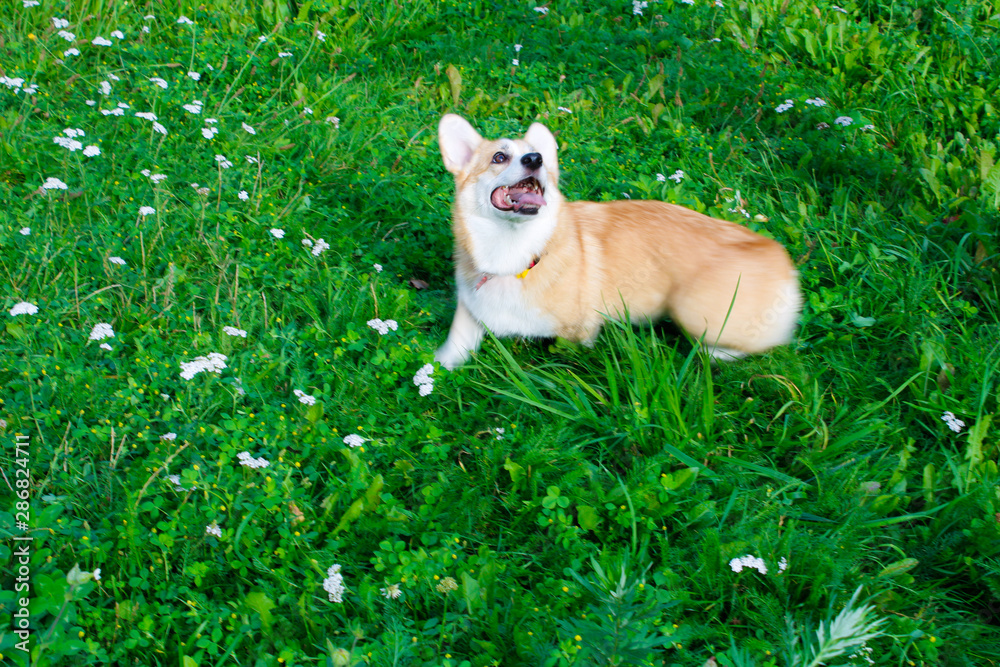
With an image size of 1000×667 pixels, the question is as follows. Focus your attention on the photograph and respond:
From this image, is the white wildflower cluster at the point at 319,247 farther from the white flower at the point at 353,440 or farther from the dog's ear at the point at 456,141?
the white flower at the point at 353,440

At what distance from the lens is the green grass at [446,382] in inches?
74.6

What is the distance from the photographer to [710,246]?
287 cm

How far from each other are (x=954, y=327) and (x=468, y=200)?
2198 mm

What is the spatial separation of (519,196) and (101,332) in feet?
5.49

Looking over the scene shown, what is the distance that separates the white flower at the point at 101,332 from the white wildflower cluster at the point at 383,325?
3.11ft

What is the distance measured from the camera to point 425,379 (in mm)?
2590

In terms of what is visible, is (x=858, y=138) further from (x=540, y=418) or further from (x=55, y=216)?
(x=55, y=216)

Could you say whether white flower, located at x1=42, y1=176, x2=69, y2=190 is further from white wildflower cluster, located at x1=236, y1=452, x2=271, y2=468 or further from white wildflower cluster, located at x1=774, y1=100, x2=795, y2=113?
white wildflower cluster, located at x1=774, y1=100, x2=795, y2=113

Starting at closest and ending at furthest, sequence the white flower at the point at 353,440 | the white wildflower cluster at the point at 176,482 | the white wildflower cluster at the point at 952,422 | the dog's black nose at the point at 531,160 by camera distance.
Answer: the white wildflower cluster at the point at 176,482 → the white flower at the point at 353,440 → the white wildflower cluster at the point at 952,422 → the dog's black nose at the point at 531,160

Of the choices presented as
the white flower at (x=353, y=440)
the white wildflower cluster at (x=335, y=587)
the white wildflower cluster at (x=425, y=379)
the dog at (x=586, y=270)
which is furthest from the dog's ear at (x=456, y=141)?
the white wildflower cluster at (x=335, y=587)

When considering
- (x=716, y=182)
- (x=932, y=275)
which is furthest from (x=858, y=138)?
(x=932, y=275)

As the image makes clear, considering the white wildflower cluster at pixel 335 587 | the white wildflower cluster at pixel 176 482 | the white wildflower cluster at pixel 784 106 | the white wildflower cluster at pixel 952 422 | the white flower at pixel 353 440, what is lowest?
the white wildflower cluster at pixel 335 587

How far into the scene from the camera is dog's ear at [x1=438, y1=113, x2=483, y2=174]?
3.01 metres

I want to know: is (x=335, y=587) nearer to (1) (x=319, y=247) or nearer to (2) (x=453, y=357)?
(2) (x=453, y=357)
